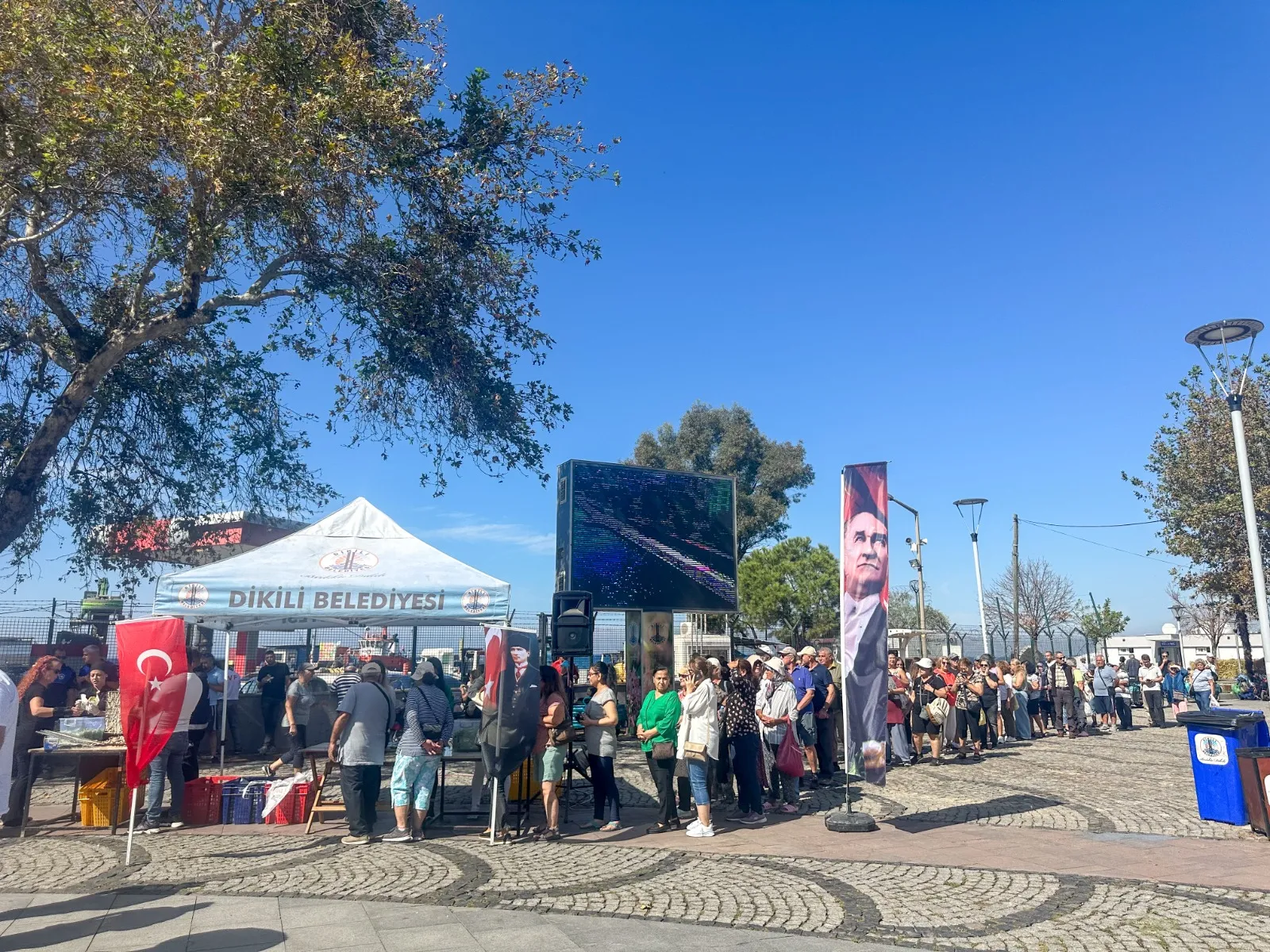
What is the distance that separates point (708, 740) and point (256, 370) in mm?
11778

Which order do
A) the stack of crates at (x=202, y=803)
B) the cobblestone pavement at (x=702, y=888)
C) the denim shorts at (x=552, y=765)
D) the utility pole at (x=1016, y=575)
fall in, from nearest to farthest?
the cobblestone pavement at (x=702, y=888) → the denim shorts at (x=552, y=765) → the stack of crates at (x=202, y=803) → the utility pole at (x=1016, y=575)

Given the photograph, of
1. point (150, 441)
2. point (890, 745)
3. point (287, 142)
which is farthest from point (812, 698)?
point (150, 441)

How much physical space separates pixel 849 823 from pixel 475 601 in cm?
560

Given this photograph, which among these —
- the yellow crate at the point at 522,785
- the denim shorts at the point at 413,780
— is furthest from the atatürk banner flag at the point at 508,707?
the yellow crate at the point at 522,785

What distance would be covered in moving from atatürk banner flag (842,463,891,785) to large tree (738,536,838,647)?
3127cm

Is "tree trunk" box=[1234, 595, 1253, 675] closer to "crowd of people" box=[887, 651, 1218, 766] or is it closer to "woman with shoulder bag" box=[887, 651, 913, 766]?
"crowd of people" box=[887, 651, 1218, 766]

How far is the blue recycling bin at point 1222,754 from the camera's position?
8336mm

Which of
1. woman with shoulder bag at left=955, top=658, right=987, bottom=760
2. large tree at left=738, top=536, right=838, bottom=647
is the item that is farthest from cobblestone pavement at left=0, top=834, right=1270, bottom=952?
large tree at left=738, top=536, right=838, bottom=647

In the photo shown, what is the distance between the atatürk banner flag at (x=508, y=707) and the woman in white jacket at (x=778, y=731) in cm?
260

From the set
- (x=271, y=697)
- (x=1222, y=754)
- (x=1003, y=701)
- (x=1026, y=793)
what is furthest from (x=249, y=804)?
(x=1003, y=701)

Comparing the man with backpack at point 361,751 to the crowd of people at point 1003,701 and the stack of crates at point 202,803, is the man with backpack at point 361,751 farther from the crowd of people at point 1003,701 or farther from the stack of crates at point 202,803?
the crowd of people at point 1003,701

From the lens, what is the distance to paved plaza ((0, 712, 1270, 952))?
215 inches

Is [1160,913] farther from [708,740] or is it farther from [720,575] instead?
[720,575]

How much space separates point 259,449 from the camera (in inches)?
649
